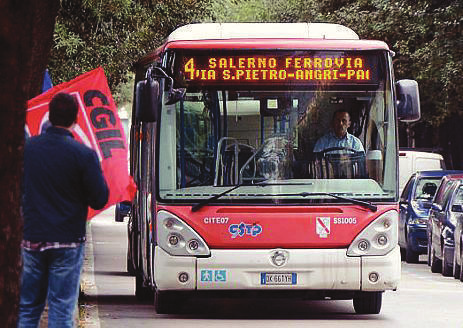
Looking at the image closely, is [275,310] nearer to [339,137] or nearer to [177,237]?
[177,237]

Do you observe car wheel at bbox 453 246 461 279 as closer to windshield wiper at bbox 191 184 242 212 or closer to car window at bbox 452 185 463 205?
car window at bbox 452 185 463 205

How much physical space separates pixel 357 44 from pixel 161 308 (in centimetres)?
354

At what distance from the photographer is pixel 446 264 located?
23.9m

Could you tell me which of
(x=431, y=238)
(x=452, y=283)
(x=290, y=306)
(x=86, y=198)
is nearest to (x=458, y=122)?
(x=431, y=238)

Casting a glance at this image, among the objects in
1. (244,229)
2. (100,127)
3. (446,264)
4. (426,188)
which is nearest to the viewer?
(100,127)

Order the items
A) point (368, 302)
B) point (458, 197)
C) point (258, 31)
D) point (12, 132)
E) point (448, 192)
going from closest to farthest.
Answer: point (12, 132) < point (258, 31) < point (368, 302) < point (458, 197) < point (448, 192)

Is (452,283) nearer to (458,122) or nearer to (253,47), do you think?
(253,47)

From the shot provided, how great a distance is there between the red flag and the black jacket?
0.77 metres

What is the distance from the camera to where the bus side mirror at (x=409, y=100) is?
14773mm

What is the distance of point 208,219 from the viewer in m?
14.6

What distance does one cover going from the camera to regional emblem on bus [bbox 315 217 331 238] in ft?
48.3

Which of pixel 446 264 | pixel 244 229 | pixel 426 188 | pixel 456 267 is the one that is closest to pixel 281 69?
pixel 244 229

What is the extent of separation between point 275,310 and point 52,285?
759 cm

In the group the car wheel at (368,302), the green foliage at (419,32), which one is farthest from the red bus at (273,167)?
the green foliage at (419,32)
